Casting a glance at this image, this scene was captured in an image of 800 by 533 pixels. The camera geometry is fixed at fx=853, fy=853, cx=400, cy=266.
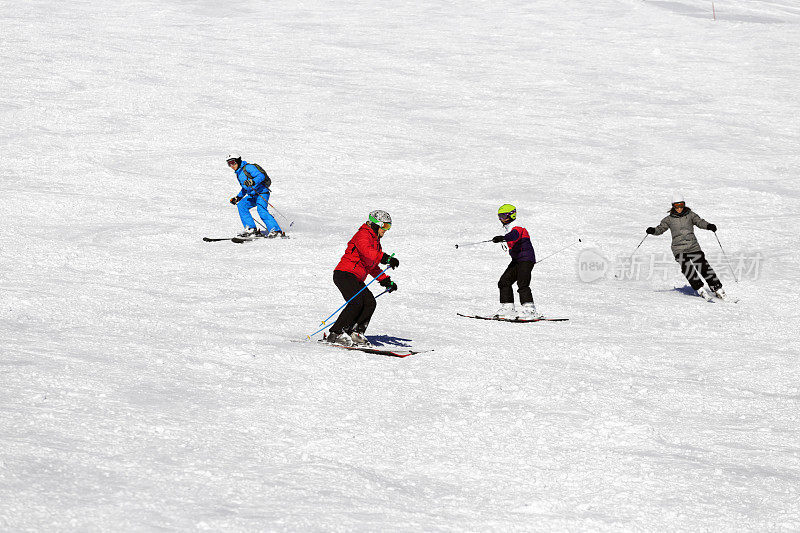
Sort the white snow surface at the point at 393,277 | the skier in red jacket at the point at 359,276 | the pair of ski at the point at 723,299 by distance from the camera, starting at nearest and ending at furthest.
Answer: the white snow surface at the point at 393,277, the skier in red jacket at the point at 359,276, the pair of ski at the point at 723,299

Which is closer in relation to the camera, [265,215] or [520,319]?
[520,319]

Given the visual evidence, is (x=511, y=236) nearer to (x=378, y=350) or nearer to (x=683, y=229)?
(x=378, y=350)

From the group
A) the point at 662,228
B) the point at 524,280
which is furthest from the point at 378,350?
the point at 662,228

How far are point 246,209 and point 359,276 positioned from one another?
22.1 feet

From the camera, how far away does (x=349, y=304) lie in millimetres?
9438

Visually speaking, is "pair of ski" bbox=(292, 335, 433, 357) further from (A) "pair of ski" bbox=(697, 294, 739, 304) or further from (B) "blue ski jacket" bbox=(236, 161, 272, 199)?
(B) "blue ski jacket" bbox=(236, 161, 272, 199)

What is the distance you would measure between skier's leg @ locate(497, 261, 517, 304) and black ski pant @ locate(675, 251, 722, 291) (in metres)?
3.43

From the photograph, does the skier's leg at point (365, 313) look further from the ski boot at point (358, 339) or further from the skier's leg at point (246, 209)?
the skier's leg at point (246, 209)

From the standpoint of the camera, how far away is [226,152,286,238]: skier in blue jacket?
15.7 m

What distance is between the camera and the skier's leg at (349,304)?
9414mm

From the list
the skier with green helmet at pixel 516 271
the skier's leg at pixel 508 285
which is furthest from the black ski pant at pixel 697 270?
the skier's leg at pixel 508 285

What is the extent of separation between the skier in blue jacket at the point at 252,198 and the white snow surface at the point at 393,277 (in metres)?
0.54

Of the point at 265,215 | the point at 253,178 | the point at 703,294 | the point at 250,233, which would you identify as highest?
the point at 253,178

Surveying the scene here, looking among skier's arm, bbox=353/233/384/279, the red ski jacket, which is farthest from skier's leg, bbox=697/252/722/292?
skier's arm, bbox=353/233/384/279
